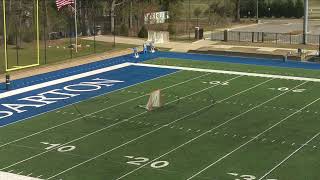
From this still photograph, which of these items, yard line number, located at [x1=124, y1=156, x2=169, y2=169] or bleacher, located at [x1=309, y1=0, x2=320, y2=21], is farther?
bleacher, located at [x1=309, y1=0, x2=320, y2=21]

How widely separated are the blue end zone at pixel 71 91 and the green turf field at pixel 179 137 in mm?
879

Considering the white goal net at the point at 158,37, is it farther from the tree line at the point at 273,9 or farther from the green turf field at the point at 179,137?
the tree line at the point at 273,9

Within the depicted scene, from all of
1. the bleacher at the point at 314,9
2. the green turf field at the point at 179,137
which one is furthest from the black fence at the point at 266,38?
the bleacher at the point at 314,9

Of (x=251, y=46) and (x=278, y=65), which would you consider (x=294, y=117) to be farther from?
(x=251, y=46)

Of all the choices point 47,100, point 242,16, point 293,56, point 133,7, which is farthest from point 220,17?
point 47,100

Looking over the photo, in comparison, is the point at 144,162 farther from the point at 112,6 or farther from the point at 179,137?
the point at 112,6

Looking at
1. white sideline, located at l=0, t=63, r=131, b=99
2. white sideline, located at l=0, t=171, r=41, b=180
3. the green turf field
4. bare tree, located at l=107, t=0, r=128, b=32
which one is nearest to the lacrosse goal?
the green turf field

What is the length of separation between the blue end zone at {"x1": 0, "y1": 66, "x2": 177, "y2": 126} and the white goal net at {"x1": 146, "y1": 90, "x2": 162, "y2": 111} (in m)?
3.86

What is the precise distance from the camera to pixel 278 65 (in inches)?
1519

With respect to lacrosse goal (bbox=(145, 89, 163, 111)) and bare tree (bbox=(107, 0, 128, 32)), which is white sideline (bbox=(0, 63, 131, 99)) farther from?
bare tree (bbox=(107, 0, 128, 32))

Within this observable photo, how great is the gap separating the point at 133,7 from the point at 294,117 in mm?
36958

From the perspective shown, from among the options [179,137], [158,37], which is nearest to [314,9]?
[158,37]

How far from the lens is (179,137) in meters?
21.6

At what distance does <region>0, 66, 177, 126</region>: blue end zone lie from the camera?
2602 centimetres
